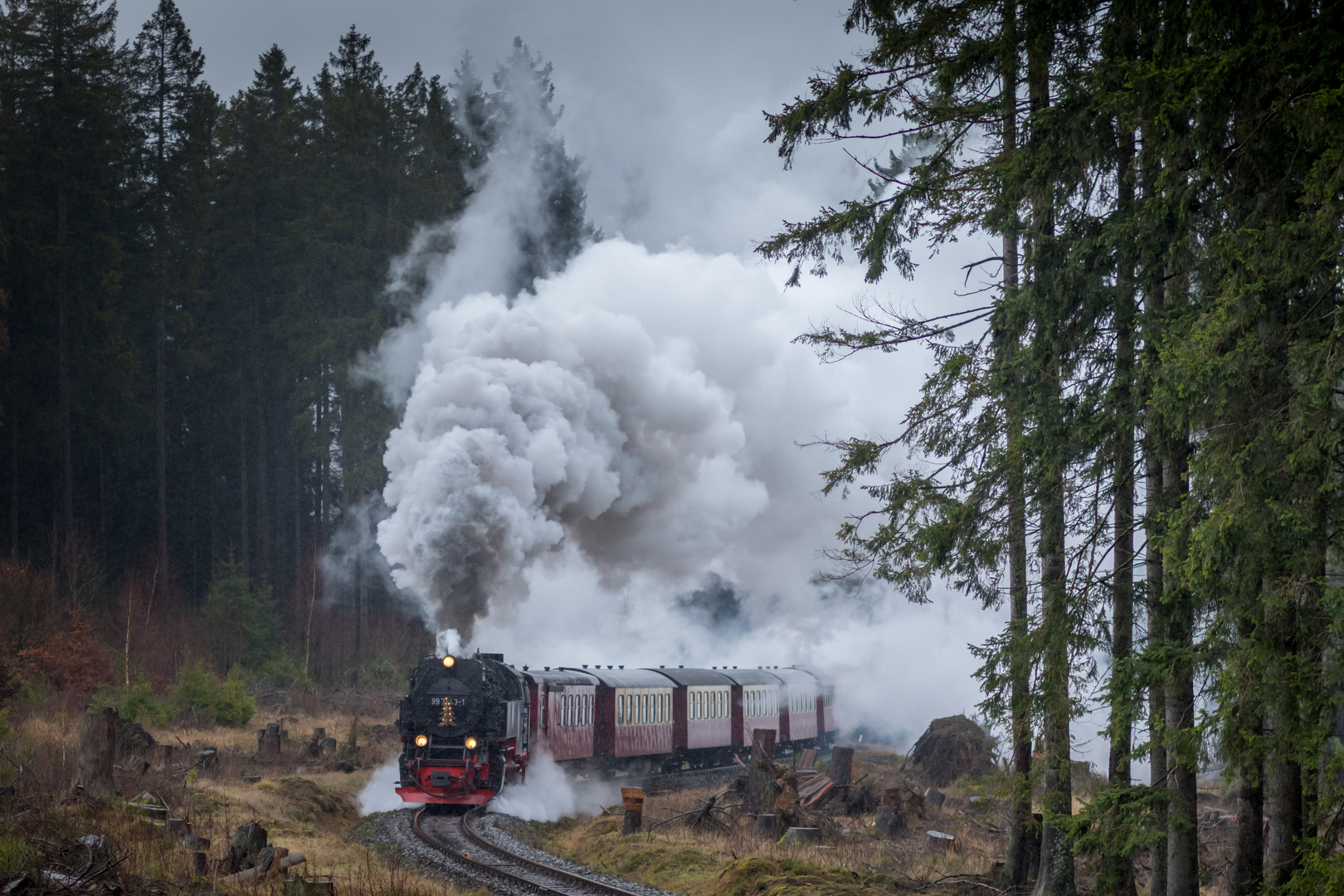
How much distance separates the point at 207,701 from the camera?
76.2 ft

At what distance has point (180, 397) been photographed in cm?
3919

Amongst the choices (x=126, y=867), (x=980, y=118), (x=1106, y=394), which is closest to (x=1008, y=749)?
(x=1106, y=394)

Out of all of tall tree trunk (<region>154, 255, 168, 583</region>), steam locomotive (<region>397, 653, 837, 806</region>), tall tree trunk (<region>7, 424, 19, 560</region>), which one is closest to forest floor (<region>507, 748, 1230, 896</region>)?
steam locomotive (<region>397, 653, 837, 806</region>)

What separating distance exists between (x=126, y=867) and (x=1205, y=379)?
8997 mm

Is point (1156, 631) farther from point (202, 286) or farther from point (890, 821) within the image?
point (202, 286)

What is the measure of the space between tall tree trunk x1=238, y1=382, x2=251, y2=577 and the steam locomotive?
18.2 metres

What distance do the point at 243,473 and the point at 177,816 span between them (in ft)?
92.7

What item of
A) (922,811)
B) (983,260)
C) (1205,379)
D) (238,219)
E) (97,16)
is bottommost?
(922,811)

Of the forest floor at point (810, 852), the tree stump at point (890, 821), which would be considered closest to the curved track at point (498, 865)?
the forest floor at point (810, 852)

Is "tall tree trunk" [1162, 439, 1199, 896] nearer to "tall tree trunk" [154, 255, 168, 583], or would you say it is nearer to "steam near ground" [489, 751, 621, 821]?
"steam near ground" [489, 751, 621, 821]

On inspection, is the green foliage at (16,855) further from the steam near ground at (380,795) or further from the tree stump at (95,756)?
the steam near ground at (380,795)

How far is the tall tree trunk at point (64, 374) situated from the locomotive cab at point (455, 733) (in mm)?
16149

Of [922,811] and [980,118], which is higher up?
[980,118]

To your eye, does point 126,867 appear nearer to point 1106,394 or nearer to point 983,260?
point 1106,394
